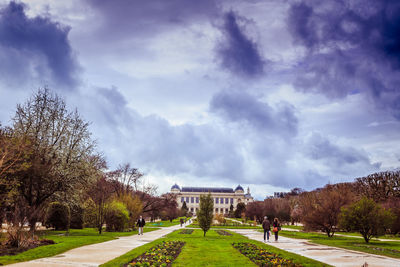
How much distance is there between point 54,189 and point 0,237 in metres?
8.56

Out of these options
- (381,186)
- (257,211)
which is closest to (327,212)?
(381,186)

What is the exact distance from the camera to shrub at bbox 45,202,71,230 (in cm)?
3425

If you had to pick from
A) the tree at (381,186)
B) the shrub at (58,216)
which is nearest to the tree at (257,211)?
the tree at (381,186)

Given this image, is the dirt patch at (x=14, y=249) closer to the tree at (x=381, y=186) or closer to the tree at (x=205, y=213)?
the tree at (x=205, y=213)

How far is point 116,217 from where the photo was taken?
36625 millimetres

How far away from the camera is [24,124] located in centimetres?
2733

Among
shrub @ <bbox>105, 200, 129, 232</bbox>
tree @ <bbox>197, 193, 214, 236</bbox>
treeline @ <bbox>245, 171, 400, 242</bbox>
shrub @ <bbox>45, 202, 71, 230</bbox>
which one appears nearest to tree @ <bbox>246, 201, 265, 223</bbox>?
treeline @ <bbox>245, 171, 400, 242</bbox>

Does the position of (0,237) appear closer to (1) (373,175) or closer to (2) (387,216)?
(2) (387,216)

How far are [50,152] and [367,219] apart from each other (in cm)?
2582

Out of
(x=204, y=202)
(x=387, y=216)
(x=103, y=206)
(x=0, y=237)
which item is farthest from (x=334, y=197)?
(x=0, y=237)

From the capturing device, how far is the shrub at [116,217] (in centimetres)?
3557

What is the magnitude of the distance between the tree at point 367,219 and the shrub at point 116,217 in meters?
21.7

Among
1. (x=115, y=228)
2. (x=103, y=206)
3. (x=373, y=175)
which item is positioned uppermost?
(x=373, y=175)

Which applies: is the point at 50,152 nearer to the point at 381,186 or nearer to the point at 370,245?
the point at 370,245
